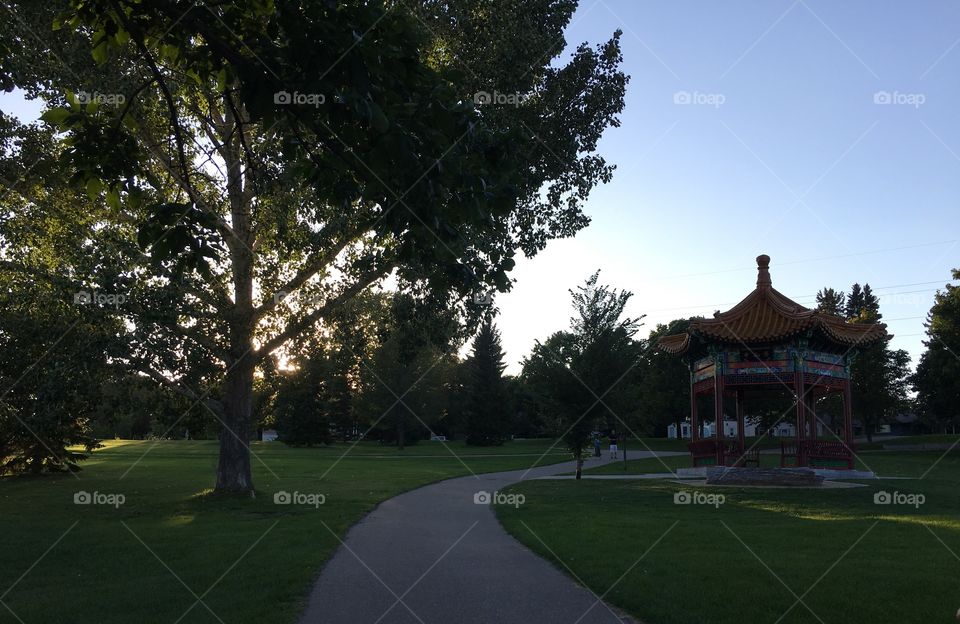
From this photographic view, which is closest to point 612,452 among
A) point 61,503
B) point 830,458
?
point 830,458

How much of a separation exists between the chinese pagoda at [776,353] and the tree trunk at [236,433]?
48.4 ft

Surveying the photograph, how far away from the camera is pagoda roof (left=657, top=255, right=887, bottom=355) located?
2364 cm

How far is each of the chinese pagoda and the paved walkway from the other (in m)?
14.0

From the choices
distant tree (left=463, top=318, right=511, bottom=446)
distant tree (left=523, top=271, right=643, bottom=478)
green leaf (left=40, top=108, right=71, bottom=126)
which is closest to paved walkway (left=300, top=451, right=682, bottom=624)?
green leaf (left=40, top=108, right=71, bottom=126)

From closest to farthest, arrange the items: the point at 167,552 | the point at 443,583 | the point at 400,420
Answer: the point at 443,583 → the point at 167,552 → the point at 400,420

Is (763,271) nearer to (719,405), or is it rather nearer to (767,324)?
(767,324)

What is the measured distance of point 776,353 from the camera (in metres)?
24.5

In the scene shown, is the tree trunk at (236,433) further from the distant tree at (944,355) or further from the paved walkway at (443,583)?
the distant tree at (944,355)

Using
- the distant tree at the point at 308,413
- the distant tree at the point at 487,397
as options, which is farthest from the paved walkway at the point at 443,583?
the distant tree at the point at 487,397

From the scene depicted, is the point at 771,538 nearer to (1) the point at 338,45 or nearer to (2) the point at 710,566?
(2) the point at 710,566

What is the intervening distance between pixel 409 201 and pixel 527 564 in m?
5.93

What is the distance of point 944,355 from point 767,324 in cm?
A: 4118

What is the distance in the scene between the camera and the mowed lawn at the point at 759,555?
708cm

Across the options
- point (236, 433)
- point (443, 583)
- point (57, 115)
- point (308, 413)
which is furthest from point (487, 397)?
point (57, 115)
